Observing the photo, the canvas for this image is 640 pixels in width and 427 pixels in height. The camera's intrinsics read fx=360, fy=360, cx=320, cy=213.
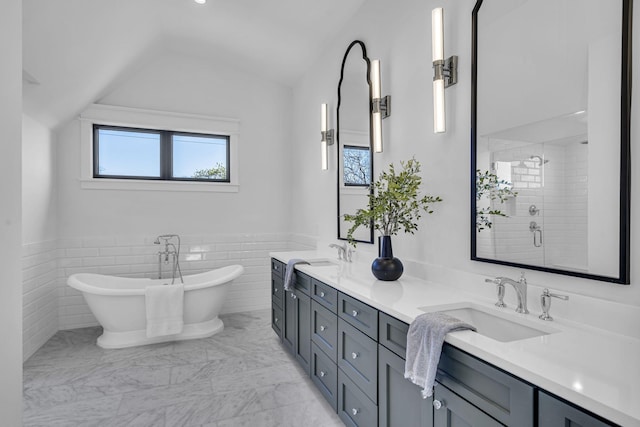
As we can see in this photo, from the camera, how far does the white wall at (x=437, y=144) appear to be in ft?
4.63

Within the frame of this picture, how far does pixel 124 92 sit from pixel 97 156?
0.79m

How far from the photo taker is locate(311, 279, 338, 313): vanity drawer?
220cm

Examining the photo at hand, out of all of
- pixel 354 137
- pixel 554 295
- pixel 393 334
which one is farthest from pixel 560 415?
pixel 354 137

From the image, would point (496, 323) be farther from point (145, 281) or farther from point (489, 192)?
point (145, 281)

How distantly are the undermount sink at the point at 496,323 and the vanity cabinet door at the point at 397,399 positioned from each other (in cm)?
29

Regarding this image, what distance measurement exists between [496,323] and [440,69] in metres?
1.38

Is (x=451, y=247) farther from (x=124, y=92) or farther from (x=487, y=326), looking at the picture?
(x=124, y=92)

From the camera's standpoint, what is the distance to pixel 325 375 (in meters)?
2.37

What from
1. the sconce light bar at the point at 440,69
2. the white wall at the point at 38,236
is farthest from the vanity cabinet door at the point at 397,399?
the white wall at the point at 38,236

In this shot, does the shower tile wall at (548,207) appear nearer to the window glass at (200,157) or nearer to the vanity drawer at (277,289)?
the vanity drawer at (277,289)

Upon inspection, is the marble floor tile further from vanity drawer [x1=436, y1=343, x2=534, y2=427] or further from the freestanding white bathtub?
vanity drawer [x1=436, y1=343, x2=534, y2=427]

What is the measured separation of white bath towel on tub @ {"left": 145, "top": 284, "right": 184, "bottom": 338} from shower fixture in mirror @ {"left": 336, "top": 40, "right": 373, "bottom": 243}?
1.71 meters

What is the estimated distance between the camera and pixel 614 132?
1.29 meters

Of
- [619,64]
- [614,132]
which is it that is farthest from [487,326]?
[619,64]
